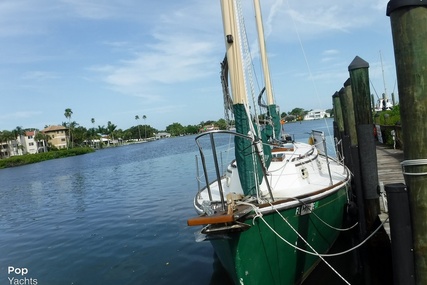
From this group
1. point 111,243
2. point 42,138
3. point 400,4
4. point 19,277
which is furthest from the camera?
point 42,138

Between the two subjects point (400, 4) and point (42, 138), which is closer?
point (400, 4)

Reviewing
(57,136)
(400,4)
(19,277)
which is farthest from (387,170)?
(57,136)

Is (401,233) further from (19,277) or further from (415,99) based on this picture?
(19,277)

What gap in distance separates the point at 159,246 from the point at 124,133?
176731 millimetres

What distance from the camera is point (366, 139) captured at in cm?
804


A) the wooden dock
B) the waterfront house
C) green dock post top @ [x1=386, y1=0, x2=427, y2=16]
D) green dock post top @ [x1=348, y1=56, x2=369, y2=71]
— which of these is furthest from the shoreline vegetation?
green dock post top @ [x1=386, y1=0, x2=427, y2=16]

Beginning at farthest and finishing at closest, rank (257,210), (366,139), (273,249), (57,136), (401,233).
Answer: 1. (57,136)
2. (366,139)
3. (273,249)
4. (257,210)
5. (401,233)

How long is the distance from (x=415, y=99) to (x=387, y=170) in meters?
9.12

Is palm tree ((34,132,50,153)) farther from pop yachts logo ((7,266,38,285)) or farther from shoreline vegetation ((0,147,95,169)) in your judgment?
pop yachts logo ((7,266,38,285))

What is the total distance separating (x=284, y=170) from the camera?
8.12 meters

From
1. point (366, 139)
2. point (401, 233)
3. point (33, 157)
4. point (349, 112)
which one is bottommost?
point (401, 233)

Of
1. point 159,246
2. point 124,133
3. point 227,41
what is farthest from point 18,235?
point 124,133

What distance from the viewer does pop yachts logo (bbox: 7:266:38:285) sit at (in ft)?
31.7

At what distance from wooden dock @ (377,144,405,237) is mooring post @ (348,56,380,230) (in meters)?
0.14
